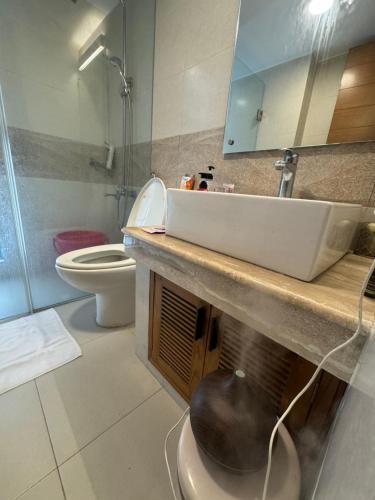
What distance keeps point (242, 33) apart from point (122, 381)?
163 cm

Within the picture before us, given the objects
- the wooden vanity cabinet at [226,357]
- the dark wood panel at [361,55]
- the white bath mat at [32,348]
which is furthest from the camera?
the white bath mat at [32,348]

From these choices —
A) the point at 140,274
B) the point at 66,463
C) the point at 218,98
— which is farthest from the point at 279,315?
the point at 218,98

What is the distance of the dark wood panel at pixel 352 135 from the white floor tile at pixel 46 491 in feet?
4.58

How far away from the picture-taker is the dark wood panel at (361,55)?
577mm

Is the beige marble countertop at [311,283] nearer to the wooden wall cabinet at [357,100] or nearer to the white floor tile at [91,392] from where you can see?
the wooden wall cabinet at [357,100]

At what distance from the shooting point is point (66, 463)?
675 millimetres

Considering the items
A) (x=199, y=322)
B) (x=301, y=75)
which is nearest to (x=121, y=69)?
(x=301, y=75)

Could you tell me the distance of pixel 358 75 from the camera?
60 centimetres

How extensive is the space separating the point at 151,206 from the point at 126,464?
1159mm

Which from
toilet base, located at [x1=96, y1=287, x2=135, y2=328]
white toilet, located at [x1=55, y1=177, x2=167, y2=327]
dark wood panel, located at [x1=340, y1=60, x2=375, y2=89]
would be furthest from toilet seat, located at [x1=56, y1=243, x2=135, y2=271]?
dark wood panel, located at [x1=340, y1=60, x2=375, y2=89]

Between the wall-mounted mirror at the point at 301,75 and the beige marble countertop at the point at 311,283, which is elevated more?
the wall-mounted mirror at the point at 301,75

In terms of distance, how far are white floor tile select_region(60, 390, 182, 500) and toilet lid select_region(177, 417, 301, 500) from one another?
1.19 feet

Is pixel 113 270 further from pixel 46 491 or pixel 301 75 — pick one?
pixel 301 75

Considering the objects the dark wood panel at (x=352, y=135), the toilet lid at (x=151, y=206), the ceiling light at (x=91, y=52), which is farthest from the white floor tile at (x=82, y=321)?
the ceiling light at (x=91, y=52)
